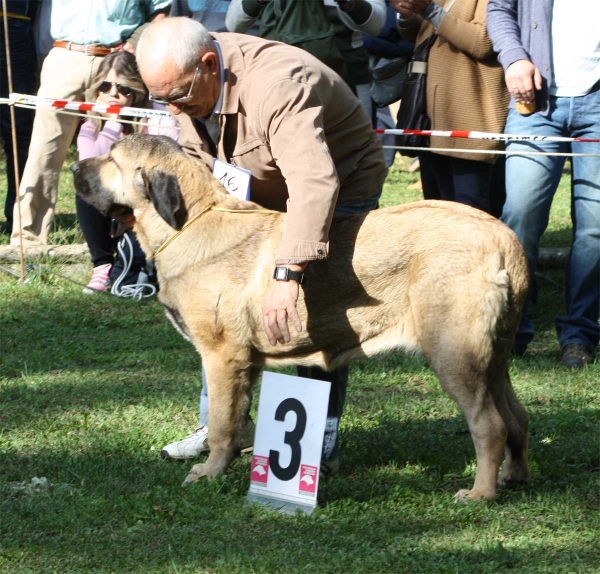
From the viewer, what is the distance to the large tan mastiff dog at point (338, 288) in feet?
12.8

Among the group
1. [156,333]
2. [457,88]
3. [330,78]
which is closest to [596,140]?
[457,88]

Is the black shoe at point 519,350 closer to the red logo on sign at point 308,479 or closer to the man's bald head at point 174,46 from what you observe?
the red logo on sign at point 308,479

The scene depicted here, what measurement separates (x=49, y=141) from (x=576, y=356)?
4949mm

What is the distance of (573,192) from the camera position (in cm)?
594

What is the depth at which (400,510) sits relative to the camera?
408 cm

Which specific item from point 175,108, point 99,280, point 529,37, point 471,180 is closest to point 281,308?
point 175,108

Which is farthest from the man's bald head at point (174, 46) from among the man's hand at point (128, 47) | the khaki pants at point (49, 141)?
the khaki pants at point (49, 141)

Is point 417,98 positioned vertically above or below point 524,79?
below

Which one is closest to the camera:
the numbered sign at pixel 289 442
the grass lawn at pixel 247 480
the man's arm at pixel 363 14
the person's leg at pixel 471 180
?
the grass lawn at pixel 247 480

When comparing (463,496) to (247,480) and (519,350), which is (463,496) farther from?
(519,350)

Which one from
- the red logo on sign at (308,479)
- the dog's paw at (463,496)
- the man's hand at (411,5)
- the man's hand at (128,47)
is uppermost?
the man's hand at (411,5)

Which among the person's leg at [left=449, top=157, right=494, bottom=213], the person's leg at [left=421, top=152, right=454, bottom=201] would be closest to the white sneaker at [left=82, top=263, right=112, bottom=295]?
the person's leg at [left=421, top=152, right=454, bottom=201]

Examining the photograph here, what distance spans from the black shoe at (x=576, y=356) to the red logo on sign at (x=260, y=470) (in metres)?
2.57

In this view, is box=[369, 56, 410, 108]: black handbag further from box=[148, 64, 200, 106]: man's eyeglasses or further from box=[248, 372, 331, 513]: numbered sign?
box=[248, 372, 331, 513]: numbered sign
